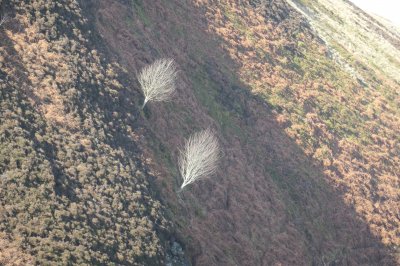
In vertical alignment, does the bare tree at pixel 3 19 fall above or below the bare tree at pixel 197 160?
above

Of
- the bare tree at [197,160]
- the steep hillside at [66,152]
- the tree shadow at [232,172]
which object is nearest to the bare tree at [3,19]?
the steep hillside at [66,152]

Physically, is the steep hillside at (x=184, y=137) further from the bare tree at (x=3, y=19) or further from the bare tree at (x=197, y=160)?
the bare tree at (x=197, y=160)

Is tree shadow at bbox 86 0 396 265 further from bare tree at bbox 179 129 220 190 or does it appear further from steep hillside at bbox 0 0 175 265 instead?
steep hillside at bbox 0 0 175 265

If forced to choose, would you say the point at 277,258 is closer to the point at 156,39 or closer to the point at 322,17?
the point at 156,39

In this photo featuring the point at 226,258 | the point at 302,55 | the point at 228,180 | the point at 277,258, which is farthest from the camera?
the point at 302,55

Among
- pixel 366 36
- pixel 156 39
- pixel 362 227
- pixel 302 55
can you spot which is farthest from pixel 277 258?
pixel 366 36

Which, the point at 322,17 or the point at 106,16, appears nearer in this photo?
the point at 106,16
